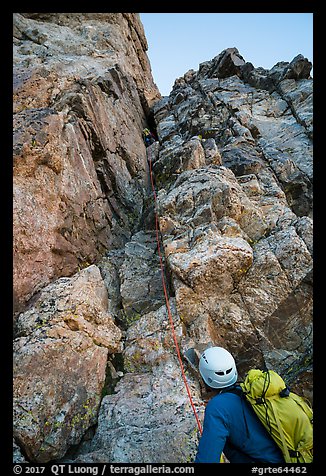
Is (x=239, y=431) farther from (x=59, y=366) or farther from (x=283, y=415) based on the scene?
(x=59, y=366)

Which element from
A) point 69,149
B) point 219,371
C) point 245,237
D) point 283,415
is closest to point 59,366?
point 219,371

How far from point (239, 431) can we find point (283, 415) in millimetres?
693

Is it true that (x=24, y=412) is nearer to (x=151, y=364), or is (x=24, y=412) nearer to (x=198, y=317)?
(x=151, y=364)

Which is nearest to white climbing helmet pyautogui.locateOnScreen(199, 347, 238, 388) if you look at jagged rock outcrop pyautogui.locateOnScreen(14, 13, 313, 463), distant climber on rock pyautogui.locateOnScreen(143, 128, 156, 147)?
jagged rock outcrop pyautogui.locateOnScreen(14, 13, 313, 463)

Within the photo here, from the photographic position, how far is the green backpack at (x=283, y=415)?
14.0 feet

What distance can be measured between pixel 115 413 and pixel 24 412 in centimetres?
203

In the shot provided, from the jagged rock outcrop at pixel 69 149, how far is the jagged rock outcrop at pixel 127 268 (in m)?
0.07

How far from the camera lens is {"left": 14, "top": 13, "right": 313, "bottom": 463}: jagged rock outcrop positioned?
7027 millimetres

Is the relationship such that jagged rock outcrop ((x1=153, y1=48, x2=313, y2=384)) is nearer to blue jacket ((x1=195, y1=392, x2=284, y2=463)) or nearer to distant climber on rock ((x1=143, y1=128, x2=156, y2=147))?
distant climber on rock ((x1=143, y1=128, x2=156, y2=147))

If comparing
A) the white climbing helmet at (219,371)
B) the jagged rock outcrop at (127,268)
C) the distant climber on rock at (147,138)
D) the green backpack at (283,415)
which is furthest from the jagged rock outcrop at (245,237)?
the green backpack at (283,415)

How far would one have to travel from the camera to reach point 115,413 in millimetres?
7312

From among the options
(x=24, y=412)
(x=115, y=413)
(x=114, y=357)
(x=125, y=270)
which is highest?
(x=125, y=270)

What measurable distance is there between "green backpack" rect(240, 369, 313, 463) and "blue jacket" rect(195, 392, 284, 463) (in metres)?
0.18

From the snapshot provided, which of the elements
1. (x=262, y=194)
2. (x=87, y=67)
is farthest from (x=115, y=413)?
(x=87, y=67)
